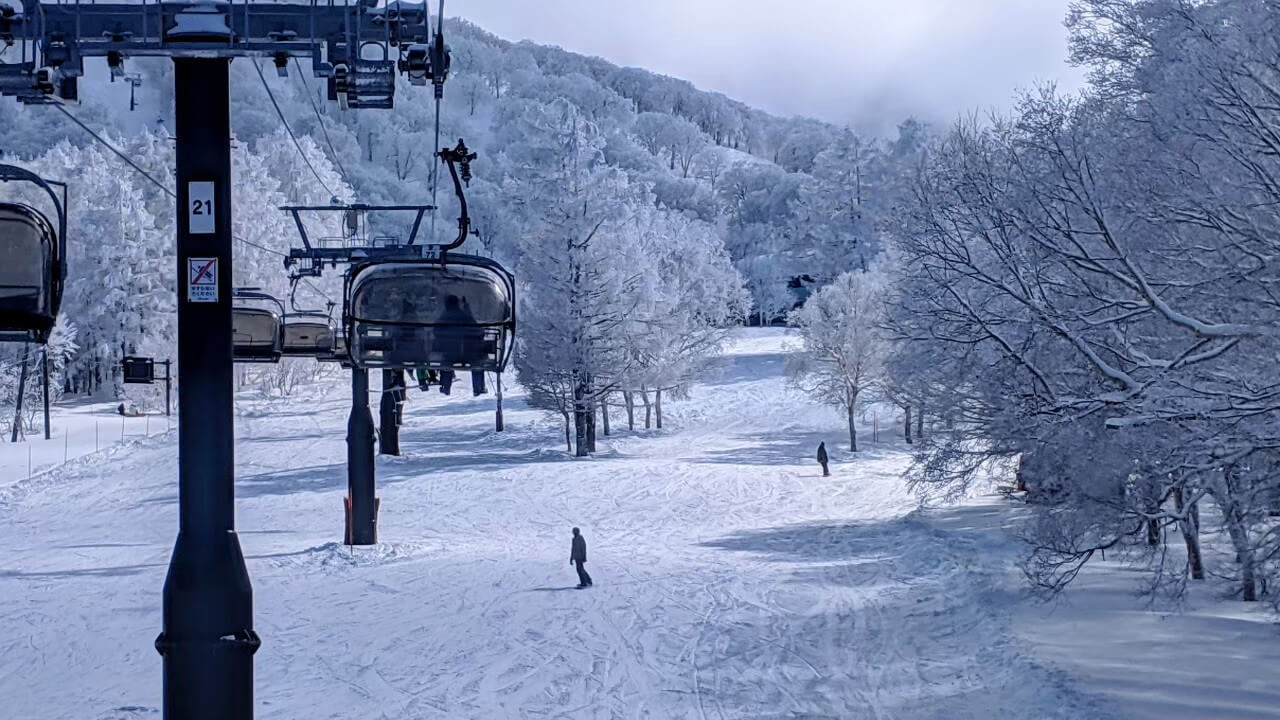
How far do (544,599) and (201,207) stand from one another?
42.2 feet

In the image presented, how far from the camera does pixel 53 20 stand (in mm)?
7039

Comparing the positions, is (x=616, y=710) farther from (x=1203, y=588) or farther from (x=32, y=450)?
(x=32, y=450)

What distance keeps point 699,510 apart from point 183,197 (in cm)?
2613

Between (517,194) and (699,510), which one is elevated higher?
(517,194)

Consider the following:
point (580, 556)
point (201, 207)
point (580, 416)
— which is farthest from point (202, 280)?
point (580, 416)

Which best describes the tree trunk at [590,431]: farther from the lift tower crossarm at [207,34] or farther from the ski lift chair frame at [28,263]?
the ski lift chair frame at [28,263]

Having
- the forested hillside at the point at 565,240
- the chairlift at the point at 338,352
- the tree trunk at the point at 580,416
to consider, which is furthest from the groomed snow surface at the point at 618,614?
the forested hillside at the point at 565,240

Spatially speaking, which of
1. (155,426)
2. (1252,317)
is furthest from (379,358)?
(155,426)

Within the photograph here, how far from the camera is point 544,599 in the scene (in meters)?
18.8

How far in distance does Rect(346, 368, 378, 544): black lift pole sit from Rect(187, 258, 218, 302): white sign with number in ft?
56.9

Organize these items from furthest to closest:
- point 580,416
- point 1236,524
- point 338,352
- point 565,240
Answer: point 580,416 < point 565,240 < point 338,352 < point 1236,524

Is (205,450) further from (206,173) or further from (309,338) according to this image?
A: (309,338)

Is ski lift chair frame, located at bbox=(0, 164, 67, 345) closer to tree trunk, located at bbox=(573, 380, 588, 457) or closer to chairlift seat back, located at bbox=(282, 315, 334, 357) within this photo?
chairlift seat back, located at bbox=(282, 315, 334, 357)

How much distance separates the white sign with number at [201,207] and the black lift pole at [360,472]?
17.3 meters
